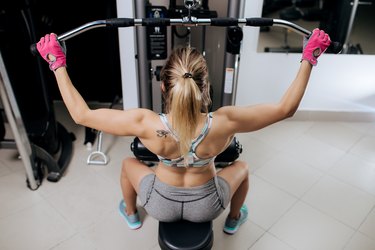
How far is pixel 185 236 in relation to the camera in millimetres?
1436

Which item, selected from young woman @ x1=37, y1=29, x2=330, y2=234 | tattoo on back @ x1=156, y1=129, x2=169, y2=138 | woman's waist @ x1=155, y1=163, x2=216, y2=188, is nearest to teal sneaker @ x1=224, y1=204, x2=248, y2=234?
young woman @ x1=37, y1=29, x2=330, y2=234

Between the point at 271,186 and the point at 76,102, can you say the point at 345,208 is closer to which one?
the point at 271,186

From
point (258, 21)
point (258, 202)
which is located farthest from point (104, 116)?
point (258, 202)

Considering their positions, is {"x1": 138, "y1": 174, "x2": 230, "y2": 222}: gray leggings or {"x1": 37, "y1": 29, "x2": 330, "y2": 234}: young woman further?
{"x1": 138, "y1": 174, "x2": 230, "y2": 222}: gray leggings

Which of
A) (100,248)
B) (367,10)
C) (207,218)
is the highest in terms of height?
(367,10)

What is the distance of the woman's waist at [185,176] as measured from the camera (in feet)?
4.91

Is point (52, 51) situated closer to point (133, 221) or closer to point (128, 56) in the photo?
point (133, 221)

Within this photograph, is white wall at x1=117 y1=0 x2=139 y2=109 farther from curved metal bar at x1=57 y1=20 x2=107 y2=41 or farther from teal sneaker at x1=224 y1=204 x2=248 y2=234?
teal sneaker at x1=224 y1=204 x2=248 y2=234

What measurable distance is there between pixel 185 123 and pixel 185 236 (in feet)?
1.55

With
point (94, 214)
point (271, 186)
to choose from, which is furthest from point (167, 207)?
point (271, 186)

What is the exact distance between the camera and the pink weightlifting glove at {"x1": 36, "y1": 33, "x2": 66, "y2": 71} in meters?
1.39

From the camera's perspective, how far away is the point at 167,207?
4.90ft

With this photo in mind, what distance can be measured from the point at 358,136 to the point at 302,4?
3.83ft

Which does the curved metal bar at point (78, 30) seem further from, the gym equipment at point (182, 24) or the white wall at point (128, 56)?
the white wall at point (128, 56)
